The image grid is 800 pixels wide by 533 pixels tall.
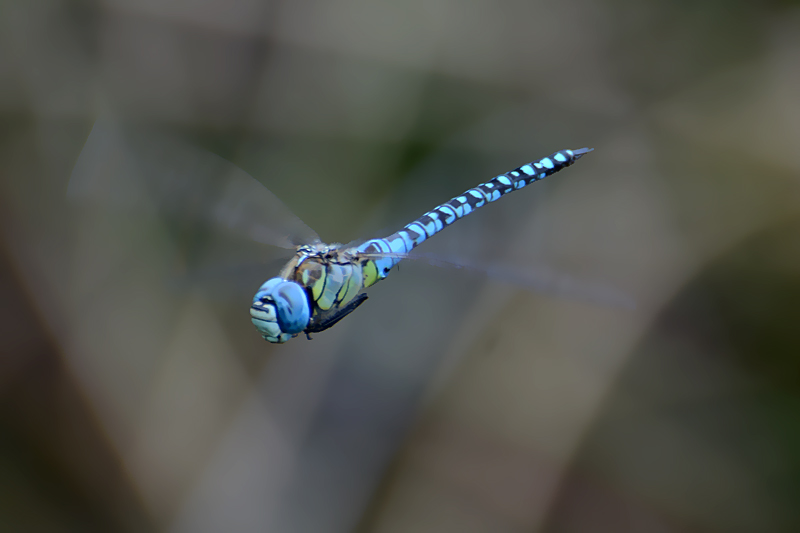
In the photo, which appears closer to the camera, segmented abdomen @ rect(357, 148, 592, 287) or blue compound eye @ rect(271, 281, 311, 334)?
blue compound eye @ rect(271, 281, 311, 334)

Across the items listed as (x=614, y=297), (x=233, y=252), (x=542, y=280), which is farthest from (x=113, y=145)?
(x=614, y=297)

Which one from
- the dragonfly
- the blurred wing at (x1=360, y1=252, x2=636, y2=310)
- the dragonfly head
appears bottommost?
the dragonfly head

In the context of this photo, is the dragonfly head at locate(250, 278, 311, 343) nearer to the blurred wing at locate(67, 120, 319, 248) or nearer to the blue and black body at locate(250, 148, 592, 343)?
the blue and black body at locate(250, 148, 592, 343)

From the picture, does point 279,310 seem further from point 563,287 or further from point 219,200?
point 563,287

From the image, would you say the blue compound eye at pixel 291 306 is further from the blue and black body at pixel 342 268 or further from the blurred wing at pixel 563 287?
the blurred wing at pixel 563 287

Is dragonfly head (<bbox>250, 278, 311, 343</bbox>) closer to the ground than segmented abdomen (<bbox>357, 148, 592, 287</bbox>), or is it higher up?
closer to the ground

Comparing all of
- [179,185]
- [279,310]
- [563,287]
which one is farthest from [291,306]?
[563,287]

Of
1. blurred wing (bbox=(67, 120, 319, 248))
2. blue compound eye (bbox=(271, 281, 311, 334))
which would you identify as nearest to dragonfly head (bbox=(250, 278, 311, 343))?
blue compound eye (bbox=(271, 281, 311, 334))

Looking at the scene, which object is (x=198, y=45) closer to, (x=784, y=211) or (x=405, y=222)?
(x=405, y=222)
